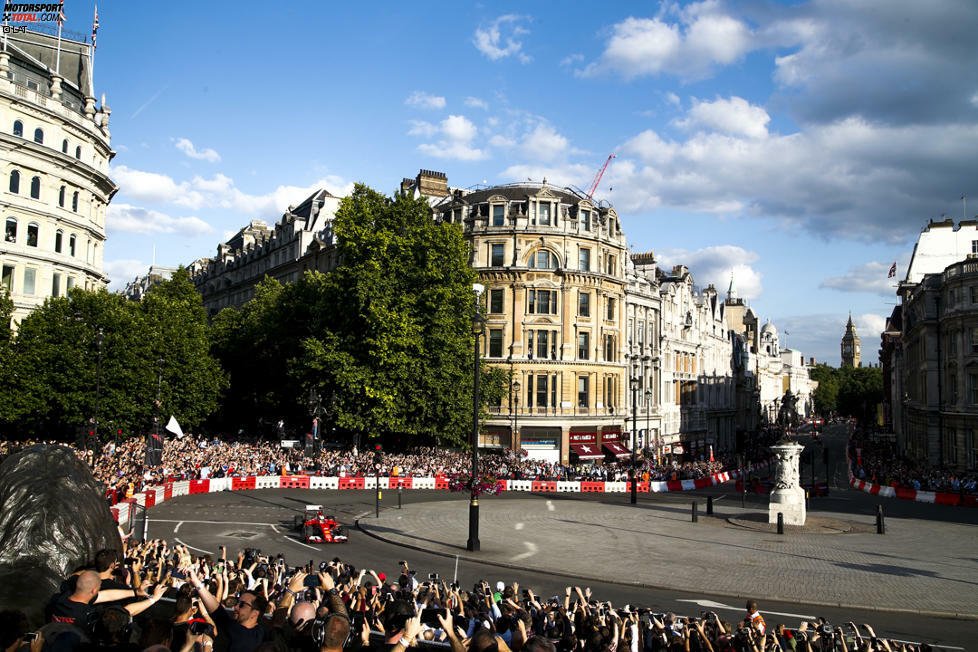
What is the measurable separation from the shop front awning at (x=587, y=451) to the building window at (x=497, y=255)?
14.0m

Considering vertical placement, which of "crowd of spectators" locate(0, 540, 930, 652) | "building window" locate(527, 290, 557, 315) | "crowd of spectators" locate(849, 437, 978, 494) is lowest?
"crowd of spectators" locate(849, 437, 978, 494)

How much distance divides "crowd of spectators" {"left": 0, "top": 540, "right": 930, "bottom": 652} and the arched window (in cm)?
3905

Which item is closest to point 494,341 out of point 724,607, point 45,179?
point 45,179

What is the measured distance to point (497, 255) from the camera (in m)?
51.7

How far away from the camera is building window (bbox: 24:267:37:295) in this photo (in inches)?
1828

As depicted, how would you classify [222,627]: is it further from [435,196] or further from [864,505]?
[435,196]

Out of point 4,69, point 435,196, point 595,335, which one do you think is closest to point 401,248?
point 595,335

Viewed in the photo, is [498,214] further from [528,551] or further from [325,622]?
[325,622]

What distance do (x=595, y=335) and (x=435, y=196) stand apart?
65.5ft

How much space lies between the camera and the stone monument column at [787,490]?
28578mm

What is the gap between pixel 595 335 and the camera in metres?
52.8

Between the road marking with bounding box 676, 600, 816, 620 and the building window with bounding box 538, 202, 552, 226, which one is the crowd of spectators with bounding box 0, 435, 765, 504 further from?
the road marking with bounding box 676, 600, 816, 620

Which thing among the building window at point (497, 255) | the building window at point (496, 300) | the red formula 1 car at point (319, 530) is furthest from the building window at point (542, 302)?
the red formula 1 car at point (319, 530)

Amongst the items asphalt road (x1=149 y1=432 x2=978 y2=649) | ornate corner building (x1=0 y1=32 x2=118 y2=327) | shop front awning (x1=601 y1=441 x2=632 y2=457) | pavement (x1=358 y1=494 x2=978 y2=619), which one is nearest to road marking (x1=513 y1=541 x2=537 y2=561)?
pavement (x1=358 y1=494 x2=978 y2=619)
